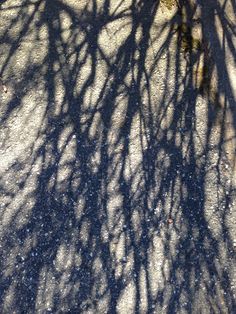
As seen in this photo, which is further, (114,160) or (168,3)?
(168,3)

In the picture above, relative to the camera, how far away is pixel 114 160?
4973 millimetres

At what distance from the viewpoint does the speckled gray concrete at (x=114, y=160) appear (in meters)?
4.50

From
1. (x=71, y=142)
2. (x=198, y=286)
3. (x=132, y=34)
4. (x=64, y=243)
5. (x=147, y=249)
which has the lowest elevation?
(x=198, y=286)

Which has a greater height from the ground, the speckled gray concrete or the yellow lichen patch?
the yellow lichen patch

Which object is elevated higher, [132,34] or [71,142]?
[132,34]

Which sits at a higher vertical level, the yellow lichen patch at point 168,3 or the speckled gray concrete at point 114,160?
the yellow lichen patch at point 168,3

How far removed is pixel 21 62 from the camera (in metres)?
5.47

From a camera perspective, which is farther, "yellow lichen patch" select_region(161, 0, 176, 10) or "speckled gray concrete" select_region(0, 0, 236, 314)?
"yellow lichen patch" select_region(161, 0, 176, 10)

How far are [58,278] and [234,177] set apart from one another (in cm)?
177

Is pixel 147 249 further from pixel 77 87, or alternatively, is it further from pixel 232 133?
pixel 77 87

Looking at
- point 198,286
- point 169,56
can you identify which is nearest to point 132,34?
point 169,56

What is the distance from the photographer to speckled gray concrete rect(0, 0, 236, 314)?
450 centimetres

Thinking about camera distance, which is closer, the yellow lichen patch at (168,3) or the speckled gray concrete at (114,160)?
the speckled gray concrete at (114,160)

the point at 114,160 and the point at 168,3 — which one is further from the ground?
the point at 168,3
